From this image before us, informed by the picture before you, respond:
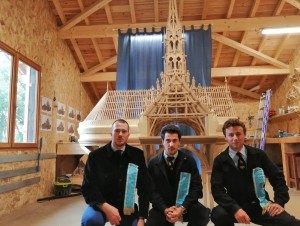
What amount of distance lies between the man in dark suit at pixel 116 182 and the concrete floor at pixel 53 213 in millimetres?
1028

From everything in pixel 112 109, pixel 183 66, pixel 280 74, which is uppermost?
pixel 280 74

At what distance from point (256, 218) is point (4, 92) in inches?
137

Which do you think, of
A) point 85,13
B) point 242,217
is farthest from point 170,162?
point 85,13

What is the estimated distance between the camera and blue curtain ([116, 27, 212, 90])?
5.64 metres

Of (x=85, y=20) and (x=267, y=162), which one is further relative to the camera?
(x=85, y=20)

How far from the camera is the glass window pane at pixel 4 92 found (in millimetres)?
3648

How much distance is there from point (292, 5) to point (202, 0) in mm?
1842

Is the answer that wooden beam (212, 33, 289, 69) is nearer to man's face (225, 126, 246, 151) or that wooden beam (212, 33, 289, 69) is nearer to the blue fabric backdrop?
the blue fabric backdrop

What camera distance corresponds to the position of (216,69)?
705 cm

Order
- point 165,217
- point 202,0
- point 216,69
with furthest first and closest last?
1. point 216,69
2. point 202,0
3. point 165,217

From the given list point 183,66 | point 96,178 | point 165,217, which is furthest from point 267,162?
point 183,66

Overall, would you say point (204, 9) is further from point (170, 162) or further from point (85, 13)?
point (170, 162)

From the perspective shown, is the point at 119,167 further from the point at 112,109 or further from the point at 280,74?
the point at 280,74

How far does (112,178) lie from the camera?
2035 mm
